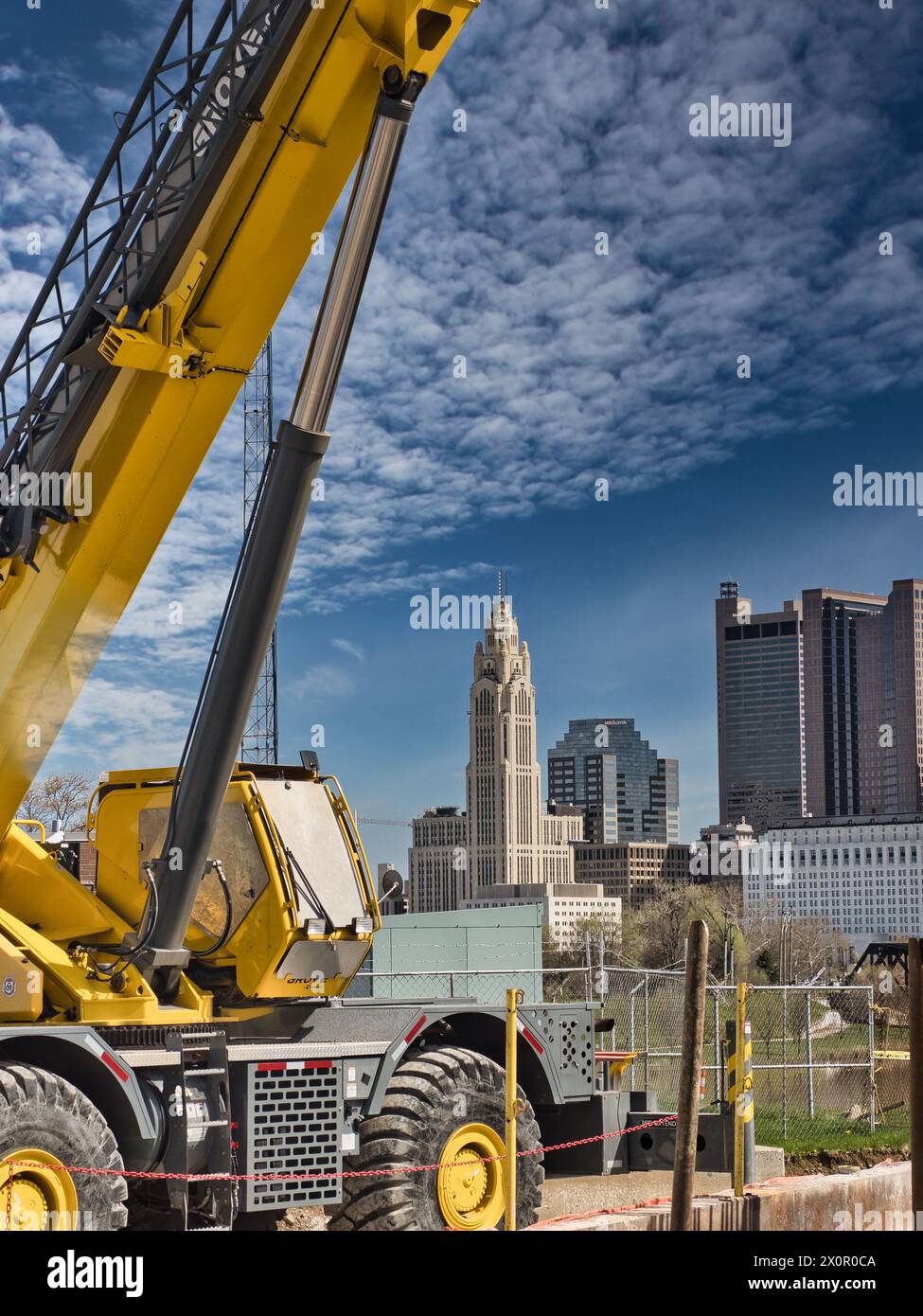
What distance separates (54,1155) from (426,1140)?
2858 millimetres

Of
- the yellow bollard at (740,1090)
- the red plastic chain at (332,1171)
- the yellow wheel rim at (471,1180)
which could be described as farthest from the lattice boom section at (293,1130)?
the yellow bollard at (740,1090)

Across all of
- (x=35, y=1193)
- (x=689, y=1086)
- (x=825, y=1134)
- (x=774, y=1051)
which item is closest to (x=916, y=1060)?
(x=689, y=1086)

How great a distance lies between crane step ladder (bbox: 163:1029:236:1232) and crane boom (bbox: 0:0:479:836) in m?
1.95

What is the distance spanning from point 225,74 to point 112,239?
1.23m

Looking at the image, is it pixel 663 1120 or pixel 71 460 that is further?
pixel 663 1120

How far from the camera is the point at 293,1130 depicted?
10.4 meters

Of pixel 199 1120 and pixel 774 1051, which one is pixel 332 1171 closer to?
pixel 199 1120

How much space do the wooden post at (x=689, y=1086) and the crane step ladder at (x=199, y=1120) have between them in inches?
115

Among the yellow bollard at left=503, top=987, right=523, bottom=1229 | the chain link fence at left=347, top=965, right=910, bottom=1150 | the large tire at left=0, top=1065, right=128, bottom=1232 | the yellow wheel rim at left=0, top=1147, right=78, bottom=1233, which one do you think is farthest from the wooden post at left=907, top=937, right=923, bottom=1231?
the yellow wheel rim at left=0, top=1147, right=78, bottom=1233

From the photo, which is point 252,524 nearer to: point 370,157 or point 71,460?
point 71,460

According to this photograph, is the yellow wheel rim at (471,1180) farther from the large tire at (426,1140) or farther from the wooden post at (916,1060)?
the wooden post at (916,1060)

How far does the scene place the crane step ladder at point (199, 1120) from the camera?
980 cm

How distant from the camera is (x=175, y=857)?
33.0 ft
